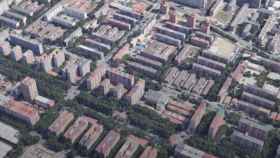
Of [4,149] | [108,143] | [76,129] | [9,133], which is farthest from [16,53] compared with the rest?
[108,143]

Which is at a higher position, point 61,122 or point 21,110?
point 61,122

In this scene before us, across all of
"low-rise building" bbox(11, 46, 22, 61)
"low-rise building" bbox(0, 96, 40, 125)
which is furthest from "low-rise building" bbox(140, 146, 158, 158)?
"low-rise building" bbox(11, 46, 22, 61)

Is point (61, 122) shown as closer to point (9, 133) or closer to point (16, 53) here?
point (9, 133)

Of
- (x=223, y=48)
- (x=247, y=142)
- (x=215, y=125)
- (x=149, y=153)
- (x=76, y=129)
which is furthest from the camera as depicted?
(x=223, y=48)

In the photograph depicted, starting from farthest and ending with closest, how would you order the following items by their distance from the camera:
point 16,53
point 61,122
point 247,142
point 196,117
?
1. point 16,53
2. point 61,122
3. point 196,117
4. point 247,142

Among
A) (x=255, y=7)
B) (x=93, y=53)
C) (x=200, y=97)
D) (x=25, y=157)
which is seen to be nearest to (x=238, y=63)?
(x=200, y=97)

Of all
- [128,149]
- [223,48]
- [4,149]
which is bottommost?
[4,149]

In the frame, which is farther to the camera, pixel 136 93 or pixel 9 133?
pixel 136 93

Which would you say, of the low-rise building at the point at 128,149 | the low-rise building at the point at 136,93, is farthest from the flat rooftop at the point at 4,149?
the low-rise building at the point at 136,93

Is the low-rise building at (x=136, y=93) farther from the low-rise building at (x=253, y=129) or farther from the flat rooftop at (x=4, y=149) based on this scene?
the flat rooftop at (x=4, y=149)
